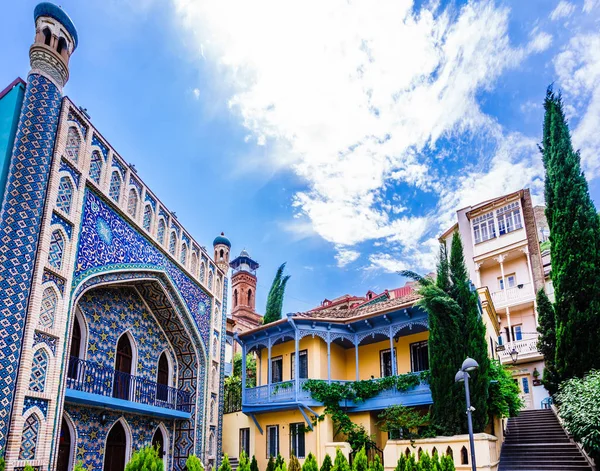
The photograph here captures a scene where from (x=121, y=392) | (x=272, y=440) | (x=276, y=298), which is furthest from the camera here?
(x=276, y=298)

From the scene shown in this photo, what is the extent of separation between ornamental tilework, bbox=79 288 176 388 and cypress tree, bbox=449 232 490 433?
8.67 m

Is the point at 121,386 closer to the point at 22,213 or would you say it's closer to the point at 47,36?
the point at 22,213

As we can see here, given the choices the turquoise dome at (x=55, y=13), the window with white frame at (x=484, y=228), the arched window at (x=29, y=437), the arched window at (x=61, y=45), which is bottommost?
the arched window at (x=29, y=437)

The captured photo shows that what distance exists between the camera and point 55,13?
33.4 ft

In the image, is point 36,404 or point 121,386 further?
point 121,386

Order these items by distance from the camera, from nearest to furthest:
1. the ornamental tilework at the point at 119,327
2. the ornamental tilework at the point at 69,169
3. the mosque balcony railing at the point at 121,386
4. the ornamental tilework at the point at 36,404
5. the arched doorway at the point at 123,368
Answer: the ornamental tilework at the point at 36,404 < the ornamental tilework at the point at 69,169 < the mosque balcony railing at the point at 121,386 < the ornamental tilework at the point at 119,327 < the arched doorway at the point at 123,368

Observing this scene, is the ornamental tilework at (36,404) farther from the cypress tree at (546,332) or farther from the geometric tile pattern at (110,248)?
the cypress tree at (546,332)

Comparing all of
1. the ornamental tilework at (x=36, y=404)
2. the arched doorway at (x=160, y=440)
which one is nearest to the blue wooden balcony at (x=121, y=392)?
the arched doorway at (x=160, y=440)

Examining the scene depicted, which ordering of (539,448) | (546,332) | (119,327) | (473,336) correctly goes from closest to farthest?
(119,327)
(473,336)
(539,448)
(546,332)

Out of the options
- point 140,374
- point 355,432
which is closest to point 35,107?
point 140,374

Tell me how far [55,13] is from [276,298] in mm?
22652

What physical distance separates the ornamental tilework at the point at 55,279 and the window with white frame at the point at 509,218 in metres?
23.0

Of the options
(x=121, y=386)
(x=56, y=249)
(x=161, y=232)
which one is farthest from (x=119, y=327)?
(x=56, y=249)

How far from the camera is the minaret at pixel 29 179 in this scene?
809 centimetres
